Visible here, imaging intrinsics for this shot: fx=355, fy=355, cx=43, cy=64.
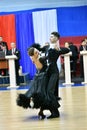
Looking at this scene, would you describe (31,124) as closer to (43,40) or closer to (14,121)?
(14,121)

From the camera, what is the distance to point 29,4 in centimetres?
1556

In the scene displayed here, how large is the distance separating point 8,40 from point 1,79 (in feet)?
9.37

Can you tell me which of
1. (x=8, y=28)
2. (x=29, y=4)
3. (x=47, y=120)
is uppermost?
(x=29, y=4)

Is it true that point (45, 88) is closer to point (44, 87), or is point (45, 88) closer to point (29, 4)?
point (44, 87)

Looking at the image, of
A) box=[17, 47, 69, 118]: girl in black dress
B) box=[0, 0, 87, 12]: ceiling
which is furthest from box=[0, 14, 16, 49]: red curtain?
box=[17, 47, 69, 118]: girl in black dress

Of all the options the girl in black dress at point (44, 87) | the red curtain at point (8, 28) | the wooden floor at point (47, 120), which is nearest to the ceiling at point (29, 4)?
the red curtain at point (8, 28)

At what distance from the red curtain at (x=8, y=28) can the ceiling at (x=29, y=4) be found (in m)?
0.70

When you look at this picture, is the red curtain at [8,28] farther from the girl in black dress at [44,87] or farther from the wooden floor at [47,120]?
the girl in black dress at [44,87]

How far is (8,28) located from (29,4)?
1488 millimetres

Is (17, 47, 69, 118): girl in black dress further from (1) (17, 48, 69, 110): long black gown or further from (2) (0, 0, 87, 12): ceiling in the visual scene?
(2) (0, 0, 87, 12): ceiling

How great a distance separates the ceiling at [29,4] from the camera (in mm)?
15477

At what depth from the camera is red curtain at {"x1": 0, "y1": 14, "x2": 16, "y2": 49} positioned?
15016 millimetres

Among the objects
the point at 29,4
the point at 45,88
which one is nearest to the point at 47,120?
the point at 45,88

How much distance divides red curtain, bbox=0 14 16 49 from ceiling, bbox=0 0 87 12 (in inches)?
27.6
